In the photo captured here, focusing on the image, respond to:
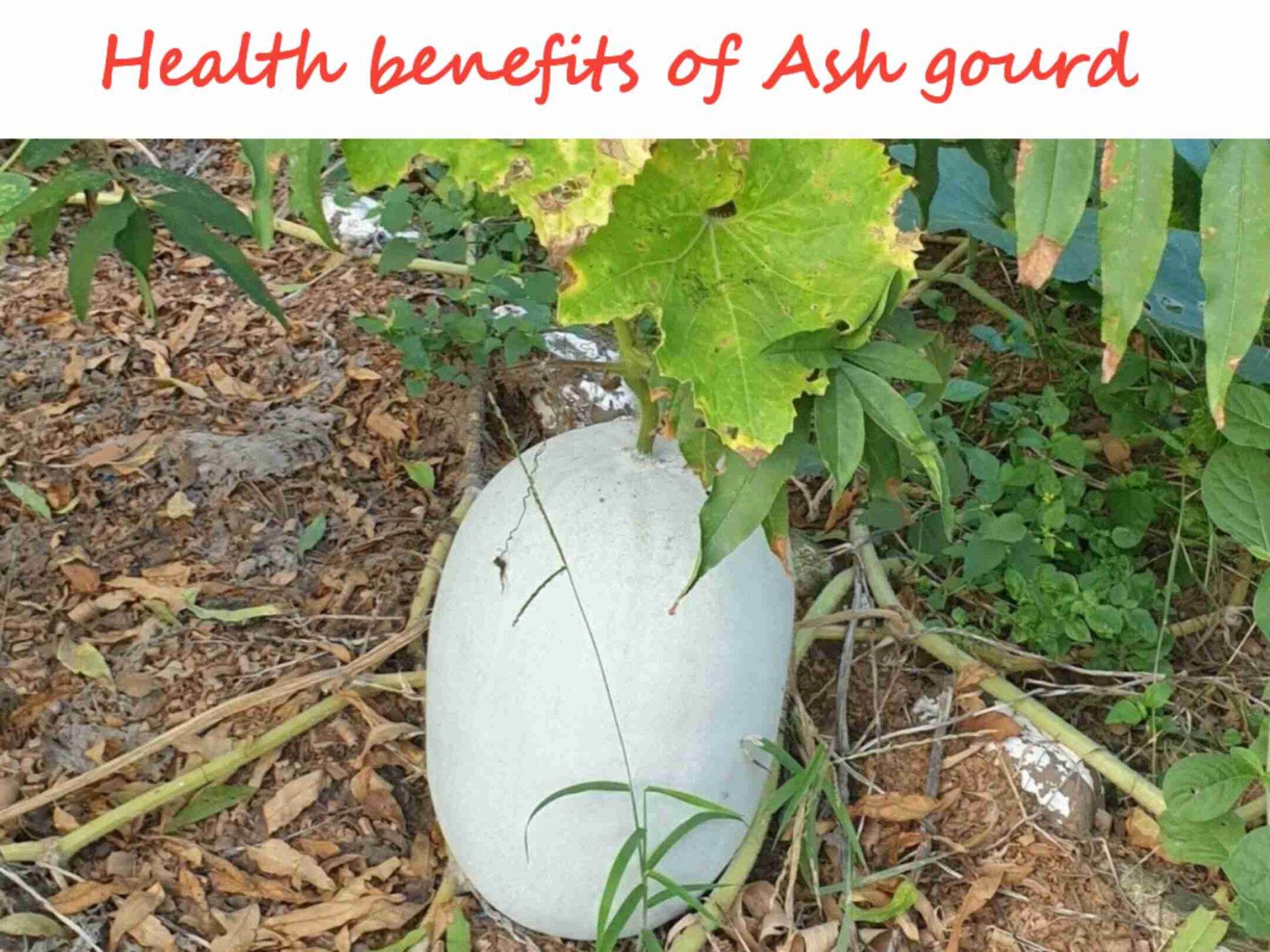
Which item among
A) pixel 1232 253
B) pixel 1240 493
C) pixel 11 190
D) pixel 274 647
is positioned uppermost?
pixel 1232 253

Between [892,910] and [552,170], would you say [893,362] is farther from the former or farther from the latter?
[892,910]

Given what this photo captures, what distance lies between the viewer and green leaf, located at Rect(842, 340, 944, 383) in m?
1.05

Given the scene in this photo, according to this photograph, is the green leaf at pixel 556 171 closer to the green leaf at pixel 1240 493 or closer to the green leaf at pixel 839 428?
the green leaf at pixel 839 428

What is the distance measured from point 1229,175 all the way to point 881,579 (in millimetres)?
931

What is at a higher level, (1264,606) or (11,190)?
(11,190)

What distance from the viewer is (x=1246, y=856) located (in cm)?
117

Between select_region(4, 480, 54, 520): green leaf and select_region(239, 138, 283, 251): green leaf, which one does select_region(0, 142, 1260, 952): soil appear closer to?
select_region(4, 480, 54, 520): green leaf

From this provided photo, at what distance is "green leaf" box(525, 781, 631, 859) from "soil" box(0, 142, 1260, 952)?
0.19 metres

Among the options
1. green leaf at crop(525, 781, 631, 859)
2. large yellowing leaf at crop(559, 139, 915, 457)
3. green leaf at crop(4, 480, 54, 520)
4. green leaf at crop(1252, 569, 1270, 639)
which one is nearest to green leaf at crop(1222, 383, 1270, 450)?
green leaf at crop(1252, 569, 1270, 639)

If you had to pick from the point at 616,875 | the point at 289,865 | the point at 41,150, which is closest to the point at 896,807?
the point at 616,875

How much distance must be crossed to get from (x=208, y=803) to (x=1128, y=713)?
41.9 inches

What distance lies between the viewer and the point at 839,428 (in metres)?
1.01

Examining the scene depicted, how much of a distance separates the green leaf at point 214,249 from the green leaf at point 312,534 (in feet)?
1.78

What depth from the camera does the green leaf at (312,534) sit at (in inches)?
70.3
